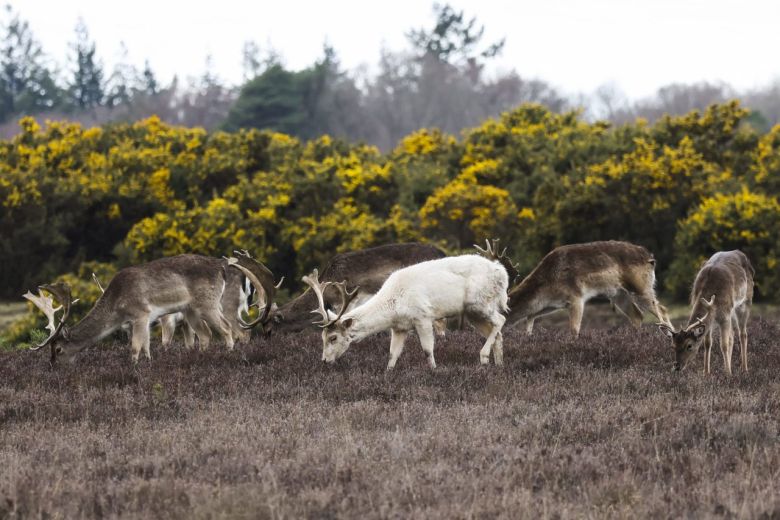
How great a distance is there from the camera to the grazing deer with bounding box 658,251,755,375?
10984mm

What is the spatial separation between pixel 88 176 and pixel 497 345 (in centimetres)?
1802

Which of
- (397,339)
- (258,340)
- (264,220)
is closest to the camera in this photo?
(397,339)

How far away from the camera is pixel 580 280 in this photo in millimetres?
14406

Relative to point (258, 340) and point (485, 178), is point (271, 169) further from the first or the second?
point (258, 340)

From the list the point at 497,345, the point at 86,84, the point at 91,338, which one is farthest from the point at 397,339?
the point at 86,84

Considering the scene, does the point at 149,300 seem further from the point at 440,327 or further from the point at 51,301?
the point at 440,327

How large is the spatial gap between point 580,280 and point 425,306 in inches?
147

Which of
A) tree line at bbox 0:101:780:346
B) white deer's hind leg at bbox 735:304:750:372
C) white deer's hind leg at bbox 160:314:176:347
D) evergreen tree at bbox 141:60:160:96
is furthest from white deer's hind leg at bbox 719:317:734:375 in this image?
evergreen tree at bbox 141:60:160:96

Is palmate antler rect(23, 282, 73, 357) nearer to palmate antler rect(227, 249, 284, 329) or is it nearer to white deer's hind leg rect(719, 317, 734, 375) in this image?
palmate antler rect(227, 249, 284, 329)

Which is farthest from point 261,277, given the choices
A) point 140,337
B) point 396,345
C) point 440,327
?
point 396,345

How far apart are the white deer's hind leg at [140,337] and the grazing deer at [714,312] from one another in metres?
6.37

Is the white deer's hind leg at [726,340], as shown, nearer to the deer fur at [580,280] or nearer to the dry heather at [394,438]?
the dry heather at [394,438]

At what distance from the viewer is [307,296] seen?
15086 millimetres

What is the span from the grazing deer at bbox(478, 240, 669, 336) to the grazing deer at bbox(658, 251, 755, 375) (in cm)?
234
